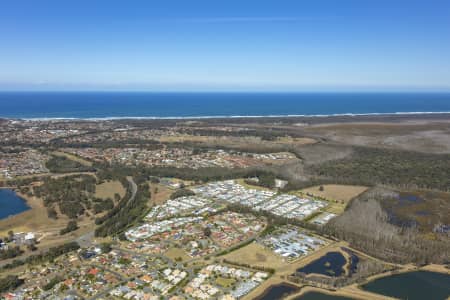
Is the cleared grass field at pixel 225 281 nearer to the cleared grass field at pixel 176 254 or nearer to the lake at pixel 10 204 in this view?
the cleared grass field at pixel 176 254

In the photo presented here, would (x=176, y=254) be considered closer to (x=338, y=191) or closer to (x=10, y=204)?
(x=10, y=204)

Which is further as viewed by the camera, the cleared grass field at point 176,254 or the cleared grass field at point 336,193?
the cleared grass field at point 336,193

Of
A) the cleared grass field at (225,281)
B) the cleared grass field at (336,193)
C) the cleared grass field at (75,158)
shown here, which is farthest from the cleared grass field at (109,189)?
the cleared grass field at (336,193)

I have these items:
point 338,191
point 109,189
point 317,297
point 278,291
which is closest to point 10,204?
point 109,189

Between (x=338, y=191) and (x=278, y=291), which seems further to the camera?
(x=338, y=191)

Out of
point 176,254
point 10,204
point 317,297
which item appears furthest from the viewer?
point 10,204

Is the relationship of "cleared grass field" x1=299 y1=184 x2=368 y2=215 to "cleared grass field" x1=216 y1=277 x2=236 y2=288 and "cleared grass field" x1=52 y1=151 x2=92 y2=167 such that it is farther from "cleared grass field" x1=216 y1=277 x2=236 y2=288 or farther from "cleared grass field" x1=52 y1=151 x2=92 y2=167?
"cleared grass field" x1=52 y1=151 x2=92 y2=167

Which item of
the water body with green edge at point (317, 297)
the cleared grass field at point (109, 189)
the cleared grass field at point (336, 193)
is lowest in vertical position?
the water body with green edge at point (317, 297)
